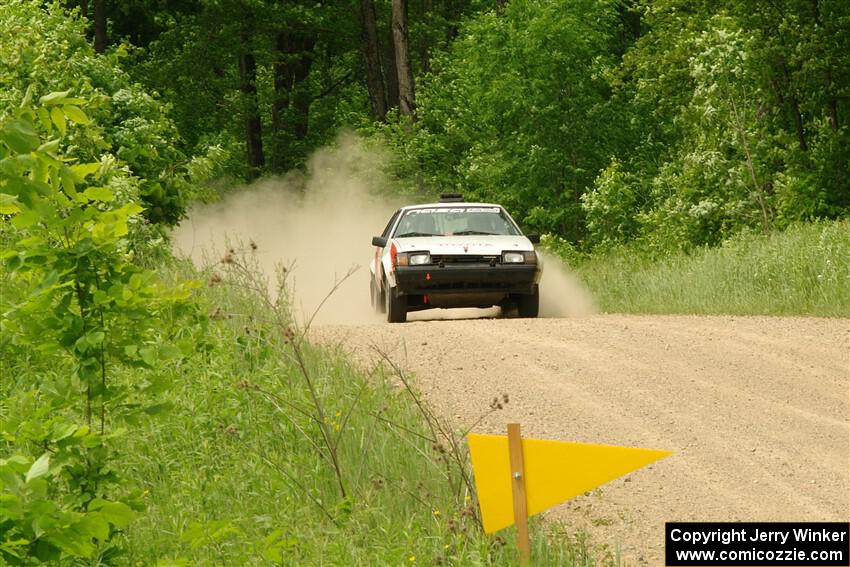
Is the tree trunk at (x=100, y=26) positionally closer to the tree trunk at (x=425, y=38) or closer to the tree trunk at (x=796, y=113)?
the tree trunk at (x=425, y=38)

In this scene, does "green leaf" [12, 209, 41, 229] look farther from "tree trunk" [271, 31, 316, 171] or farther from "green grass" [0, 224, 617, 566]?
"tree trunk" [271, 31, 316, 171]

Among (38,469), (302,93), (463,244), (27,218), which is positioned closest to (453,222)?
(463,244)

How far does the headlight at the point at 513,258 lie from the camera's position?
655 inches

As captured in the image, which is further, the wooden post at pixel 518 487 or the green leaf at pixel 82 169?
the wooden post at pixel 518 487

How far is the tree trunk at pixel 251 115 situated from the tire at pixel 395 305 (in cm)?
2501

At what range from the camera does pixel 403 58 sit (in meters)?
37.0

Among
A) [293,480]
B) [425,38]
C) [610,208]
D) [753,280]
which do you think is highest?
[425,38]

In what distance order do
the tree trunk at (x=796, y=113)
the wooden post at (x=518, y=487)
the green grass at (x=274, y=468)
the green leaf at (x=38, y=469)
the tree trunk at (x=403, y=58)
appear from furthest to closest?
the tree trunk at (x=403, y=58) → the tree trunk at (x=796, y=113) → the green grass at (x=274, y=468) → the wooden post at (x=518, y=487) → the green leaf at (x=38, y=469)

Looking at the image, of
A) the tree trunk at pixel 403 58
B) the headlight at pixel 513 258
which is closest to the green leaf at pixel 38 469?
the headlight at pixel 513 258

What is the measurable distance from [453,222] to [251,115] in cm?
2454

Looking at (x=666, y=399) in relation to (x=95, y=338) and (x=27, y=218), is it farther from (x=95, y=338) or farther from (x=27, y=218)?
(x=27, y=218)

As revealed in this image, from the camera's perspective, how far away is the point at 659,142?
33.0m

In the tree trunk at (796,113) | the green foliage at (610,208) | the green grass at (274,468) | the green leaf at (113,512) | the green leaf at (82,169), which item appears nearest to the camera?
the green leaf at (113,512)

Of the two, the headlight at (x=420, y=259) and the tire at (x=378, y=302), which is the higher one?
the headlight at (x=420, y=259)
